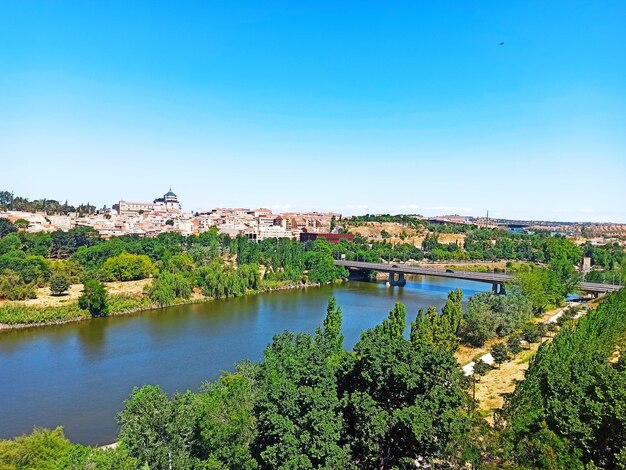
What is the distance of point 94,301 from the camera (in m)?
24.9

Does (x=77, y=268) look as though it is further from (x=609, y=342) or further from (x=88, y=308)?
(x=609, y=342)

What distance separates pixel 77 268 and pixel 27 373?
17.2 meters

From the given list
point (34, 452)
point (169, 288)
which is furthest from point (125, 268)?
point (34, 452)

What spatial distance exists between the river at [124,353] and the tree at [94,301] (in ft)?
2.54

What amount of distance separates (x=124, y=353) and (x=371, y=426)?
15.2m

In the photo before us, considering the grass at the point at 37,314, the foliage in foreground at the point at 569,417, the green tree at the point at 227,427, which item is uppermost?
the foliage in foreground at the point at 569,417

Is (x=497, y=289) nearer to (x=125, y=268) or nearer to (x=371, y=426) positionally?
(x=125, y=268)

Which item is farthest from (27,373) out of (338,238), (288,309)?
(338,238)

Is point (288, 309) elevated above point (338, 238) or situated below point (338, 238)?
below

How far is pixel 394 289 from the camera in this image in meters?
39.4

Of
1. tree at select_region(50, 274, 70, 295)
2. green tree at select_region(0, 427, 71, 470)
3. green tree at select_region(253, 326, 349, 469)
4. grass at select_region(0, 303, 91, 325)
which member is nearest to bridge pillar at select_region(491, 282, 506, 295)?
grass at select_region(0, 303, 91, 325)

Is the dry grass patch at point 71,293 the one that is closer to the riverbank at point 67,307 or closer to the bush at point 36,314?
the riverbank at point 67,307

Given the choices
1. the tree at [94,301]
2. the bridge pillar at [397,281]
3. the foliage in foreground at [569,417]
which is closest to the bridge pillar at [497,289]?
the bridge pillar at [397,281]

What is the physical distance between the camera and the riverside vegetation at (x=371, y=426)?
7031 mm
